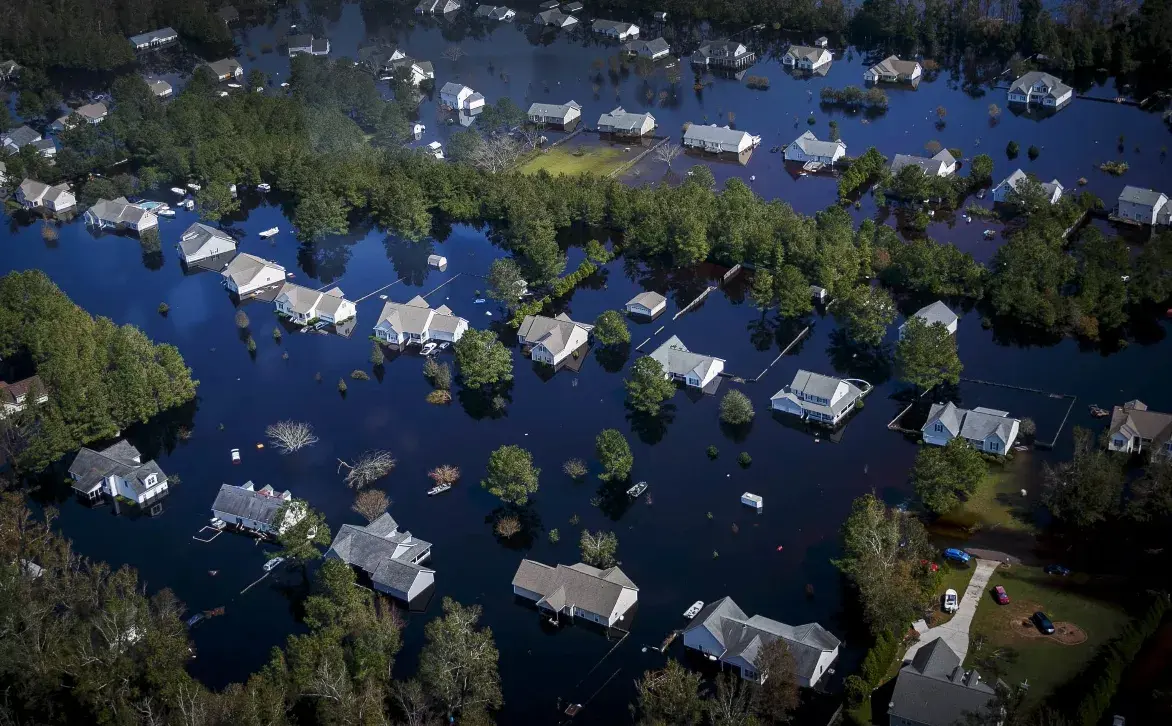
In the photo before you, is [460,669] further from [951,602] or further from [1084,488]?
[1084,488]

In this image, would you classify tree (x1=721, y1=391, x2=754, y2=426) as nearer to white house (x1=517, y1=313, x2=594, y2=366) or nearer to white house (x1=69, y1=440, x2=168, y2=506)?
white house (x1=517, y1=313, x2=594, y2=366)

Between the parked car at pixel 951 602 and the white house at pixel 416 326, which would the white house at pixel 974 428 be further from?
the white house at pixel 416 326

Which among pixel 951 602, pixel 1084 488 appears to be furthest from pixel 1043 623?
pixel 1084 488

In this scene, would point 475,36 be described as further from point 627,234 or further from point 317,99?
point 627,234

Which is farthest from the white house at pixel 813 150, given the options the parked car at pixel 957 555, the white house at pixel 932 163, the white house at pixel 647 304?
the parked car at pixel 957 555

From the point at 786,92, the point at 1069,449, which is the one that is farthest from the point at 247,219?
the point at 1069,449

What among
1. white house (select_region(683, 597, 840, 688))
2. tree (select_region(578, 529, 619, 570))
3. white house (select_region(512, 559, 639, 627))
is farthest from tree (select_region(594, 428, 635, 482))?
white house (select_region(683, 597, 840, 688))
